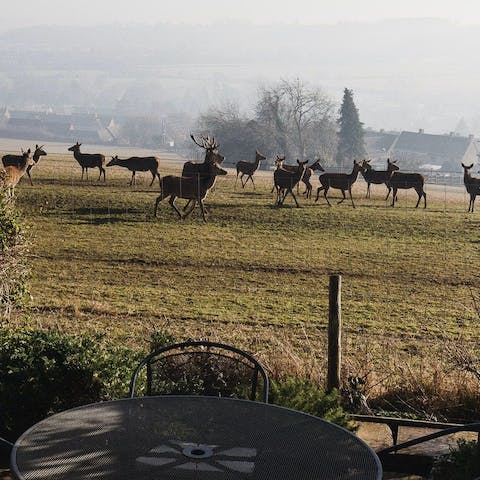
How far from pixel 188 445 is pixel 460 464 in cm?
190

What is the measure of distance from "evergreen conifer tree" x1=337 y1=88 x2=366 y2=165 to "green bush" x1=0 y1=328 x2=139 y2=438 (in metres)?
87.7

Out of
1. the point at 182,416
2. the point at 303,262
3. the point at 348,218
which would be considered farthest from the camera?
the point at 348,218

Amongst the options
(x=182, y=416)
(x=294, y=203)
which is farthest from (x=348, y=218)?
(x=182, y=416)

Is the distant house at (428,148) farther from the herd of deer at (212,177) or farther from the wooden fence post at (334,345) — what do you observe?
the wooden fence post at (334,345)

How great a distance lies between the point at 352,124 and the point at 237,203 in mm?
64539

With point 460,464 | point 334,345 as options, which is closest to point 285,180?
point 334,345

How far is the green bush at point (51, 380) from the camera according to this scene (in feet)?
21.3

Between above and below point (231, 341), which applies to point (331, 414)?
above

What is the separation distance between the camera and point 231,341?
1318 cm

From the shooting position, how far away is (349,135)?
9481 cm

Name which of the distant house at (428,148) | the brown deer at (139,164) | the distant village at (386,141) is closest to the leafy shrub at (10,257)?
the brown deer at (139,164)

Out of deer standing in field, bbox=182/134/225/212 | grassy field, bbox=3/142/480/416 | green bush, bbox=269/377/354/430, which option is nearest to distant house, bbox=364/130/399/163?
grassy field, bbox=3/142/480/416

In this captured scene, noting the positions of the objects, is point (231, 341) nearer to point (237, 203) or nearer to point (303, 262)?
point (303, 262)

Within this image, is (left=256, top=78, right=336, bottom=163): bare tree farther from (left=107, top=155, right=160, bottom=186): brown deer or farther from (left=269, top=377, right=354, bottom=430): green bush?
(left=269, top=377, right=354, bottom=430): green bush
